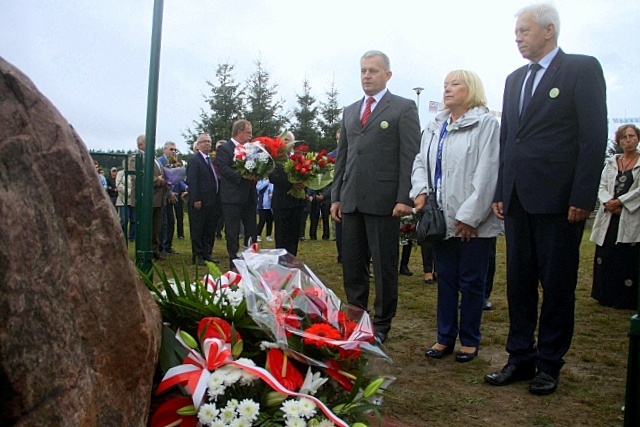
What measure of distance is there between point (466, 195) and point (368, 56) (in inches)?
52.4

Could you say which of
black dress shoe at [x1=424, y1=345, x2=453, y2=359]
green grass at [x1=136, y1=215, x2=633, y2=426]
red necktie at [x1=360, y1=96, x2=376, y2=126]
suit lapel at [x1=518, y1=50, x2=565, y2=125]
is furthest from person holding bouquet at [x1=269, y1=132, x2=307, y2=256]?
suit lapel at [x1=518, y1=50, x2=565, y2=125]

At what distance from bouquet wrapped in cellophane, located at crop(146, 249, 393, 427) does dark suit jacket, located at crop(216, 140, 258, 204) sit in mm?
5547

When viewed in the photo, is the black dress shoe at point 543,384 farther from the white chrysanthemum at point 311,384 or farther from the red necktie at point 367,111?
the red necktie at point 367,111

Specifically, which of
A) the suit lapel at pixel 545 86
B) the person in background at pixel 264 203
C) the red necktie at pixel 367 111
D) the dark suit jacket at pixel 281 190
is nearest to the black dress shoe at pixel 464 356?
the suit lapel at pixel 545 86

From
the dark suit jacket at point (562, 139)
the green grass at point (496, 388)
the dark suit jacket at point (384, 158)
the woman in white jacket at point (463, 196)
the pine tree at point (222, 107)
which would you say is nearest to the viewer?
the green grass at point (496, 388)

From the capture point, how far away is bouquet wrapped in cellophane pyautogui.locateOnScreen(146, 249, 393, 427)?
2.19 m

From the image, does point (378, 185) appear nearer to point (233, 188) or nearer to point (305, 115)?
point (233, 188)

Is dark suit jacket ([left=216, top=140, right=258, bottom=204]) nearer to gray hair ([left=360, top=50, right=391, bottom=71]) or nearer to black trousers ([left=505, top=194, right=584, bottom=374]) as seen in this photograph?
gray hair ([left=360, top=50, right=391, bottom=71])

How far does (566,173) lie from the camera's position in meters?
3.46

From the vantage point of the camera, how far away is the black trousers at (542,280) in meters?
3.49

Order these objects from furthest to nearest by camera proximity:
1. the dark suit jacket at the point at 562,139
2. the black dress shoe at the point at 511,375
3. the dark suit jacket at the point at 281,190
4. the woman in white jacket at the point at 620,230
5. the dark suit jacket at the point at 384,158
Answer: the dark suit jacket at the point at 281,190
the woman in white jacket at the point at 620,230
the dark suit jacket at the point at 384,158
the black dress shoe at the point at 511,375
the dark suit jacket at the point at 562,139

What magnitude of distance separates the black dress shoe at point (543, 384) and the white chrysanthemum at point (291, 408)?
1.92 m

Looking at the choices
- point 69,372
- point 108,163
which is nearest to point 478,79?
point 69,372

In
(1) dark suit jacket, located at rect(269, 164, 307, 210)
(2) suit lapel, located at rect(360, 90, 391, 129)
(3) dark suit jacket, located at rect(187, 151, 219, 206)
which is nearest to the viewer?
(2) suit lapel, located at rect(360, 90, 391, 129)
